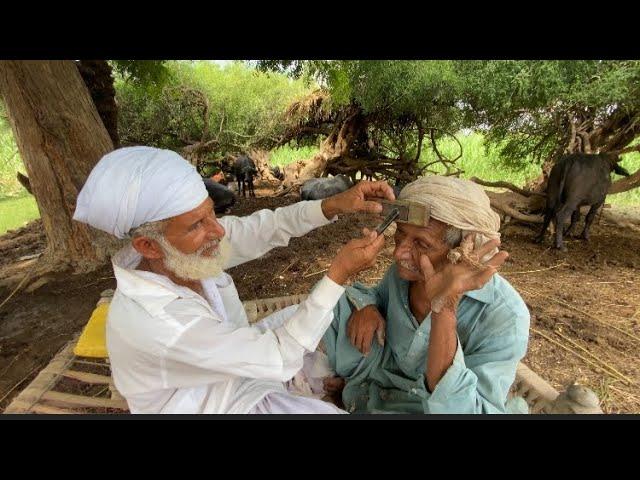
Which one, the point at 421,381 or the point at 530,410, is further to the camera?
the point at 530,410

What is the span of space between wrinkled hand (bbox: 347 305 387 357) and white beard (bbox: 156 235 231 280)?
75cm

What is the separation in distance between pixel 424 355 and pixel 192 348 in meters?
1.01

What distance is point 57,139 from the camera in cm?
450

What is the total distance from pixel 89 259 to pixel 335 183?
4615 mm

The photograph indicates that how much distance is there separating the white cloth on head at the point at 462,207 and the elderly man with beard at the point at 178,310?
27 centimetres

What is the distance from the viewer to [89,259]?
5012mm

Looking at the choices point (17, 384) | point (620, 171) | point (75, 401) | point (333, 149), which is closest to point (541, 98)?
point (620, 171)

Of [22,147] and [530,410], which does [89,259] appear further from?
[530,410]

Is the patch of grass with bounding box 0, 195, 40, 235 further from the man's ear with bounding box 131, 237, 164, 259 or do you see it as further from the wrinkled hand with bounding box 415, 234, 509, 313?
the wrinkled hand with bounding box 415, 234, 509, 313

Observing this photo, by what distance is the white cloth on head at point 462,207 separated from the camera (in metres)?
1.69

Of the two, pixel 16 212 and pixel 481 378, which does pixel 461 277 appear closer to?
pixel 481 378

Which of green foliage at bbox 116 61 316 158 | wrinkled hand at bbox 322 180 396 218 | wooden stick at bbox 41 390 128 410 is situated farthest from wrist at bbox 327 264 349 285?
green foliage at bbox 116 61 316 158

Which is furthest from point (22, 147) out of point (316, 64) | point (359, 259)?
point (359, 259)

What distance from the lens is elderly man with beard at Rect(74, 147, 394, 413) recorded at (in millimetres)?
1560
